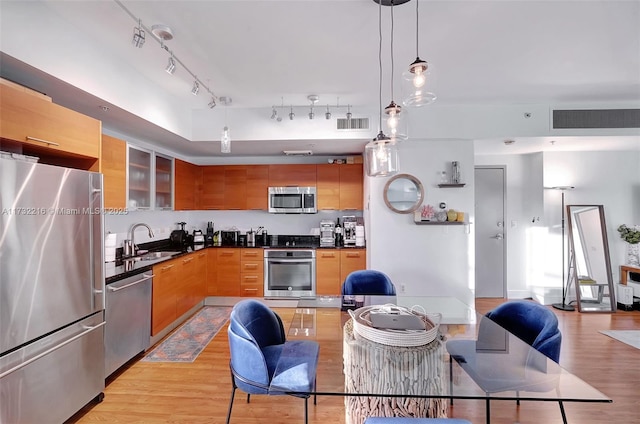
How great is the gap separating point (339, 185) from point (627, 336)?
394cm

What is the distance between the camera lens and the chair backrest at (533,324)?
1654 mm

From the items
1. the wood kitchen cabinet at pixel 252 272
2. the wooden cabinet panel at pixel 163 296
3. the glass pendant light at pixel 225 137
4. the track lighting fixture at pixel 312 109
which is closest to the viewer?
the glass pendant light at pixel 225 137

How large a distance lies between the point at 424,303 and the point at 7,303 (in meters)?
2.75

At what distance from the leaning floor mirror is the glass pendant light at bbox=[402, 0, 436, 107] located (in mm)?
4443

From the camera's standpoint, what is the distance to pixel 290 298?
444 centimetres

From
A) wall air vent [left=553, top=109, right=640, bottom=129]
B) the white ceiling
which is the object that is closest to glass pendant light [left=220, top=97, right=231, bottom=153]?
the white ceiling

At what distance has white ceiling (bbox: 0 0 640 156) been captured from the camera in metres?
1.91

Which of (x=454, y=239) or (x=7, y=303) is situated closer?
(x=7, y=303)

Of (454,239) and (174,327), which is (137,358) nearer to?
(174,327)

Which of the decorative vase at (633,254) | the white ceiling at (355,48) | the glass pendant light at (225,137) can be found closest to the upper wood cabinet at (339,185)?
the white ceiling at (355,48)

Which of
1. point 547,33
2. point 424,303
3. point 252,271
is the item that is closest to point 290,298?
point 252,271

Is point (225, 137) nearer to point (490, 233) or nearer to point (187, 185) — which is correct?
point (187, 185)

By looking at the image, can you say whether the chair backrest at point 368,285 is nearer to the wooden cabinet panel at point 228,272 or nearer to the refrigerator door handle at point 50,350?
the refrigerator door handle at point 50,350

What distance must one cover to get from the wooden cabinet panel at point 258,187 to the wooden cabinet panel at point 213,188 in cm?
44
